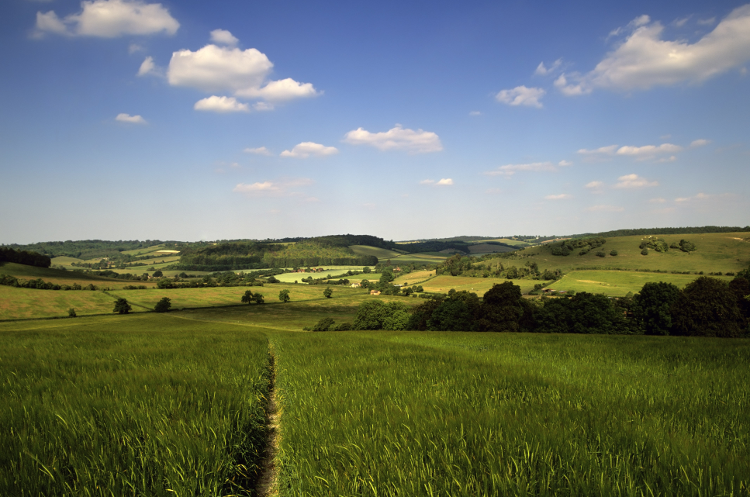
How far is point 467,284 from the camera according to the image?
115m

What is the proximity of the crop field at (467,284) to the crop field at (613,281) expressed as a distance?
9.30m

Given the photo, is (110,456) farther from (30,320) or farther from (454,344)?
(30,320)

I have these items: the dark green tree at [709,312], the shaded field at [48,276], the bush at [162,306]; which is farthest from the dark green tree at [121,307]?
the dark green tree at [709,312]

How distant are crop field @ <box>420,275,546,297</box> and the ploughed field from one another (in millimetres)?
96418

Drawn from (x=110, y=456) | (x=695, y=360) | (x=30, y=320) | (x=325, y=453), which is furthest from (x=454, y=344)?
(x=30, y=320)

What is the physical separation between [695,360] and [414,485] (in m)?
10.5

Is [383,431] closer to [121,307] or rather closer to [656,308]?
[656,308]

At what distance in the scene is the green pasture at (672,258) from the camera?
330 feet

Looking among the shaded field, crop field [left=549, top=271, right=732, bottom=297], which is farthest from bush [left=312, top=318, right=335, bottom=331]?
the shaded field

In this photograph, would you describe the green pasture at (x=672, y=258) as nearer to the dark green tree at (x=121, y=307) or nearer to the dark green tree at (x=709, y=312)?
the dark green tree at (x=709, y=312)

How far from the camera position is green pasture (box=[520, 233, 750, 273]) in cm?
10062

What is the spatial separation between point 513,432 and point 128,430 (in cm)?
466

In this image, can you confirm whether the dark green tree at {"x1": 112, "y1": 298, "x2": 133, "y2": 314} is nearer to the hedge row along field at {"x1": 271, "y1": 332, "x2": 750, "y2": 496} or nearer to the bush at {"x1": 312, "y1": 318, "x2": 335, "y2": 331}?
the bush at {"x1": 312, "y1": 318, "x2": 335, "y2": 331}

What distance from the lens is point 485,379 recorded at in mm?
6809
